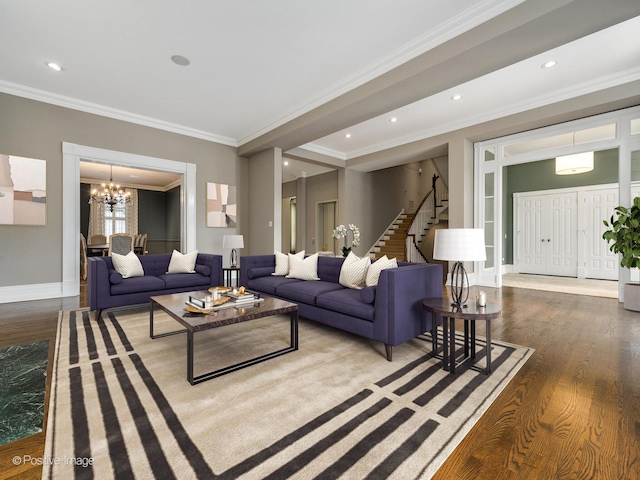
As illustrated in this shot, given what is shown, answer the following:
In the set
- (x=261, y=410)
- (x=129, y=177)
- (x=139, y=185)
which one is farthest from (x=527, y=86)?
(x=139, y=185)

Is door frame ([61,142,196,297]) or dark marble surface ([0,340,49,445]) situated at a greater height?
door frame ([61,142,196,297])

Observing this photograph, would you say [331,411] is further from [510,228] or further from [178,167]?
[510,228]

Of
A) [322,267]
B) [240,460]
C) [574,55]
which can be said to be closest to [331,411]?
[240,460]

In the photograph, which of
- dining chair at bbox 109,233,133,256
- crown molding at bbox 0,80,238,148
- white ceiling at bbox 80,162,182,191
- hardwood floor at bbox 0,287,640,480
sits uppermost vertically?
crown molding at bbox 0,80,238,148

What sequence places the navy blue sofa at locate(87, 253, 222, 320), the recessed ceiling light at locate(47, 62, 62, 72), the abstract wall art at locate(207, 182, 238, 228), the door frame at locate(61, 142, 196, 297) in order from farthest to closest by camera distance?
1. the abstract wall art at locate(207, 182, 238, 228)
2. the door frame at locate(61, 142, 196, 297)
3. the recessed ceiling light at locate(47, 62, 62, 72)
4. the navy blue sofa at locate(87, 253, 222, 320)

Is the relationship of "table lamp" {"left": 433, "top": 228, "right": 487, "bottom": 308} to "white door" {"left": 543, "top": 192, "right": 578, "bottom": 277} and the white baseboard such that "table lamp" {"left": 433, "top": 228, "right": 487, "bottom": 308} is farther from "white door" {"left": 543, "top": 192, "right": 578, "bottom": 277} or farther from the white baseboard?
"white door" {"left": 543, "top": 192, "right": 578, "bottom": 277}

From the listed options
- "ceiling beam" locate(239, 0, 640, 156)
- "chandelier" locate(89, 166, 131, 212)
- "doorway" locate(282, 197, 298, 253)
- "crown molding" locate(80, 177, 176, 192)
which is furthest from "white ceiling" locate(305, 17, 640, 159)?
"crown molding" locate(80, 177, 176, 192)

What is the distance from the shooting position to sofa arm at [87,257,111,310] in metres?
3.55

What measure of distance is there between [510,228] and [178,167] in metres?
8.43

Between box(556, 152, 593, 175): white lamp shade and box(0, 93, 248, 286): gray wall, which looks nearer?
box(0, 93, 248, 286): gray wall

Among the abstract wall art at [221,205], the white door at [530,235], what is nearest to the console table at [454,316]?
the abstract wall art at [221,205]

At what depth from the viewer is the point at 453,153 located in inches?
229

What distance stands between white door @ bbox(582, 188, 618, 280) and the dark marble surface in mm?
9489

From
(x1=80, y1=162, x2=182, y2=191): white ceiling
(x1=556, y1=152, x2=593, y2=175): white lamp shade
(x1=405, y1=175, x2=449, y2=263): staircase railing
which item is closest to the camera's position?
(x1=556, y1=152, x2=593, y2=175): white lamp shade
